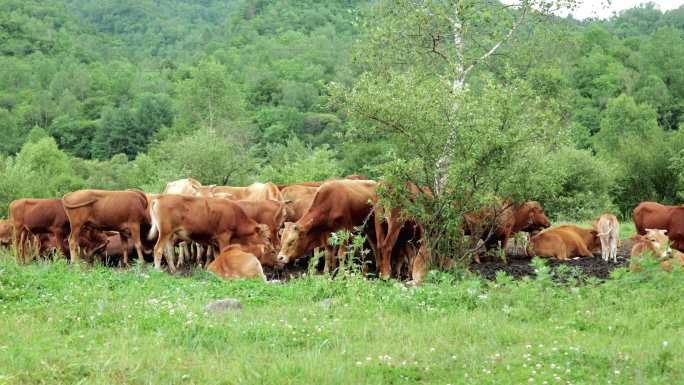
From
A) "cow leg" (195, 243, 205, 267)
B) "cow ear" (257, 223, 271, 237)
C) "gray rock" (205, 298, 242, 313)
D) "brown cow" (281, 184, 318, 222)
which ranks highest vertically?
"brown cow" (281, 184, 318, 222)

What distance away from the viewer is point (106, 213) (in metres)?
17.1

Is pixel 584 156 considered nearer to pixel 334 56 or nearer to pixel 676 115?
pixel 676 115

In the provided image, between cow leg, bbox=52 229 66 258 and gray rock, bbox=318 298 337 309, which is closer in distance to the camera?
gray rock, bbox=318 298 337 309

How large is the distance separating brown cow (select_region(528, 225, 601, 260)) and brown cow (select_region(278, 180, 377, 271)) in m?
5.01

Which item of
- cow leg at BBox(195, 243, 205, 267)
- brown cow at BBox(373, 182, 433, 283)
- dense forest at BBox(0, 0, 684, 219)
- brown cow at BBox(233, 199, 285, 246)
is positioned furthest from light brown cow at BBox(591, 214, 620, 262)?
cow leg at BBox(195, 243, 205, 267)

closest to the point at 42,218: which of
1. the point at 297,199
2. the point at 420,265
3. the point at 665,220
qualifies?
the point at 297,199

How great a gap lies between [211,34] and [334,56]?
4247cm

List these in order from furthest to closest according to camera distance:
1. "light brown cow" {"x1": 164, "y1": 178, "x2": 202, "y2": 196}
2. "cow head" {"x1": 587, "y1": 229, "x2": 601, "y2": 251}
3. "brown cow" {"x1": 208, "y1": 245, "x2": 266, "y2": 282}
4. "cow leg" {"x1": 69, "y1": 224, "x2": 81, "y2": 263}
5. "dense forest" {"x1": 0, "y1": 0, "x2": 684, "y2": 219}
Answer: "light brown cow" {"x1": 164, "y1": 178, "x2": 202, "y2": 196} < "cow head" {"x1": 587, "y1": 229, "x2": 601, "y2": 251} < "cow leg" {"x1": 69, "y1": 224, "x2": 81, "y2": 263} < "dense forest" {"x1": 0, "y1": 0, "x2": 684, "y2": 219} < "brown cow" {"x1": 208, "y1": 245, "x2": 266, "y2": 282}

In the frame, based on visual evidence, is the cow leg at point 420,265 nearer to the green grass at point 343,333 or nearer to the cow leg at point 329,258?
the cow leg at point 329,258

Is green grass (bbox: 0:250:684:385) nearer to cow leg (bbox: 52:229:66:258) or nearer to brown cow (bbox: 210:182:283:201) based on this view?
cow leg (bbox: 52:229:66:258)

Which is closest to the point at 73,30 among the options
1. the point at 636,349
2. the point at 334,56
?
the point at 334,56

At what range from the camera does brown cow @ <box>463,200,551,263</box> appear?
14.6 m

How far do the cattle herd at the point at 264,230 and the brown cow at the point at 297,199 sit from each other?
40 millimetres

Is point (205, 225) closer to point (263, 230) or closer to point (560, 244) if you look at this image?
point (263, 230)
